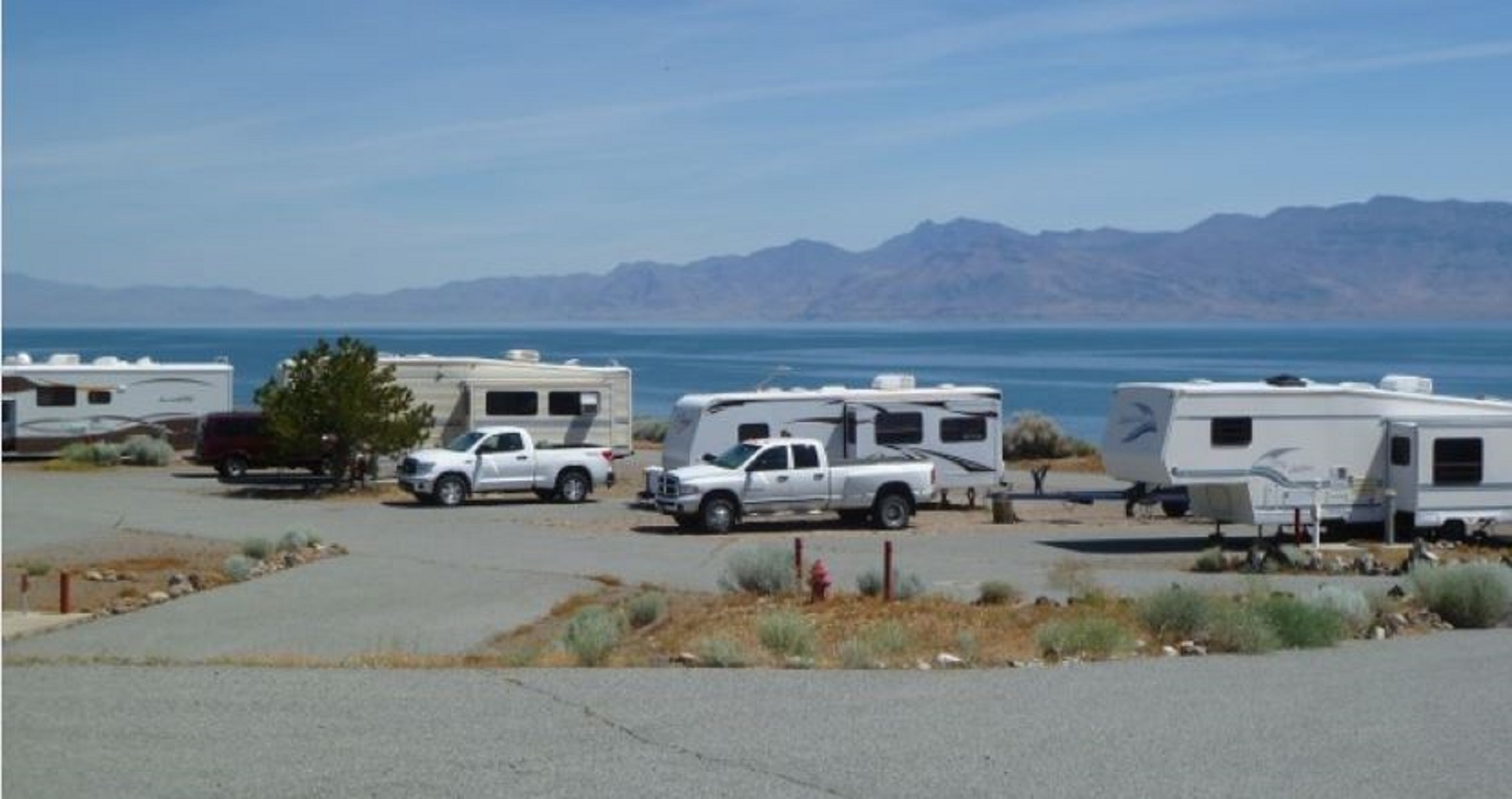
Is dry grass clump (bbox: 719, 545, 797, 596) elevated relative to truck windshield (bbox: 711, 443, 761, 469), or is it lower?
lower

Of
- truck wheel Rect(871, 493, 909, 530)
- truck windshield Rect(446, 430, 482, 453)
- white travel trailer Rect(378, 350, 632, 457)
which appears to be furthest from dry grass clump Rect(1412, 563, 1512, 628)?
white travel trailer Rect(378, 350, 632, 457)

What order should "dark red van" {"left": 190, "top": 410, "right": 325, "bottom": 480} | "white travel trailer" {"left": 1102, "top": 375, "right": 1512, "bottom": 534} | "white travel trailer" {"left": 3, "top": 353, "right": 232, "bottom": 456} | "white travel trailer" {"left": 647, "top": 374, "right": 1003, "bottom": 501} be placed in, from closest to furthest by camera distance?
1. "white travel trailer" {"left": 1102, "top": 375, "right": 1512, "bottom": 534}
2. "white travel trailer" {"left": 647, "top": 374, "right": 1003, "bottom": 501}
3. "dark red van" {"left": 190, "top": 410, "right": 325, "bottom": 480}
4. "white travel trailer" {"left": 3, "top": 353, "right": 232, "bottom": 456}

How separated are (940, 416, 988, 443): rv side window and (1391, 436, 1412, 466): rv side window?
812 centimetres

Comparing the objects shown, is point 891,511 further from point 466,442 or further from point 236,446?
point 236,446

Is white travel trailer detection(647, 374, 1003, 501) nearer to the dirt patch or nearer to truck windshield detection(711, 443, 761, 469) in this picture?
truck windshield detection(711, 443, 761, 469)

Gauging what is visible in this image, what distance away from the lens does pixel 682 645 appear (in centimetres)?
1698

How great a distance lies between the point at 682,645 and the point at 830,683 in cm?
381

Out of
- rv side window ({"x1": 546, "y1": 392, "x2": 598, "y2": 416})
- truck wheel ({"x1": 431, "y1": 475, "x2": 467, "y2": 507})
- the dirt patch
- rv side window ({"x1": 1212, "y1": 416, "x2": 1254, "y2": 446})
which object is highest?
rv side window ({"x1": 546, "y1": 392, "x2": 598, "y2": 416})

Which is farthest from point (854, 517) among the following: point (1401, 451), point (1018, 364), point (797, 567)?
point (1018, 364)

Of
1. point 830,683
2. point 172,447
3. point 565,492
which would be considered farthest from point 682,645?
point 172,447

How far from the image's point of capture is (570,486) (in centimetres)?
3638

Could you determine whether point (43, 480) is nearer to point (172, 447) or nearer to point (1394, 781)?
point (172, 447)

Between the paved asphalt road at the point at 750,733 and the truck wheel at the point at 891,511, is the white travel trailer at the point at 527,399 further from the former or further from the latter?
the paved asphalt road at the point at 750,733

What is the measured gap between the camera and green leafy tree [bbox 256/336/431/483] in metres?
38.0
